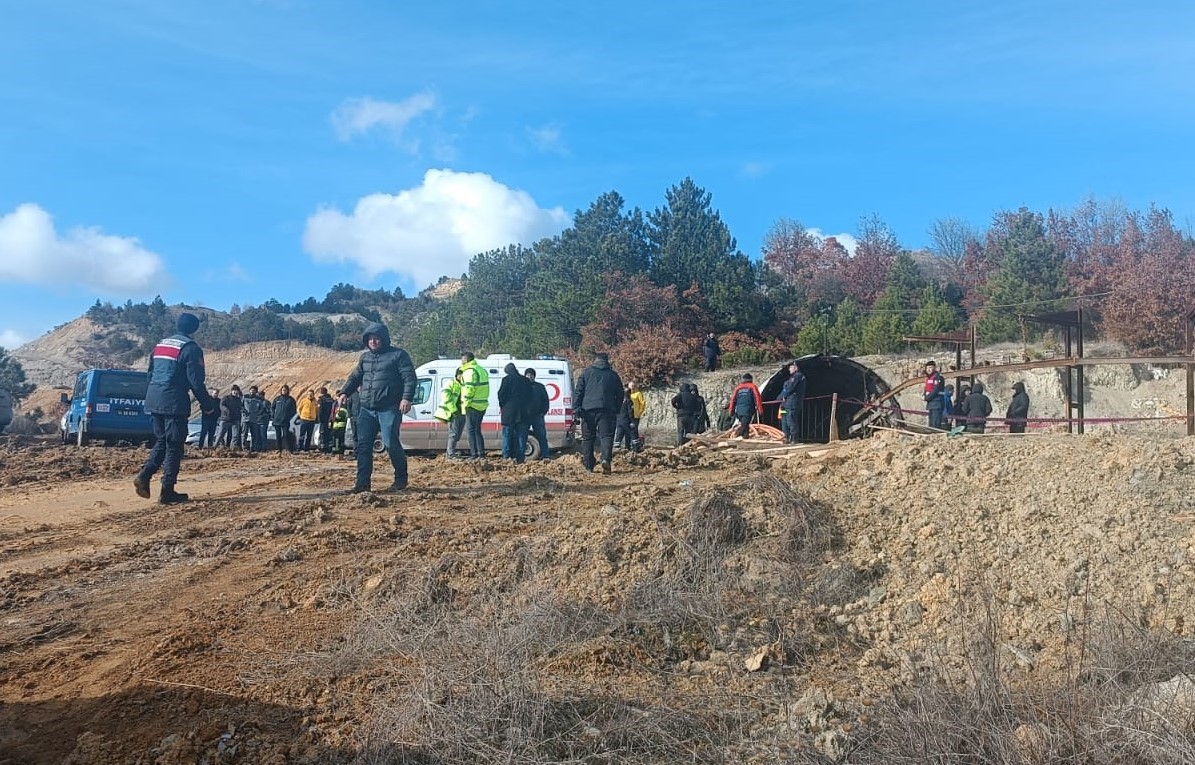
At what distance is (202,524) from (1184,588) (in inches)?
280

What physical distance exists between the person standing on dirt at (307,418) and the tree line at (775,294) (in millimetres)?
12361

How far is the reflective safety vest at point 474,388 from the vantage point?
498 inches

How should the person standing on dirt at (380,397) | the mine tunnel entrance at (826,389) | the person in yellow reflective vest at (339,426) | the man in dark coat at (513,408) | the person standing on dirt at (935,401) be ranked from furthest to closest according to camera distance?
the mine tunnel entrance at (826,389), the person in yellow reflective vest at (339,426), the person standing on dirt at (935,401), the man in dark coat at (513,408), the person standing on dirt at (380,397)

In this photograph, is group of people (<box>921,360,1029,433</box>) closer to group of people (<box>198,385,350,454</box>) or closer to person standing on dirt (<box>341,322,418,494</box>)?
person standing on dirt (<box>341,322,418,494</box>)

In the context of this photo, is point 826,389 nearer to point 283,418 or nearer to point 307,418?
point 307,418

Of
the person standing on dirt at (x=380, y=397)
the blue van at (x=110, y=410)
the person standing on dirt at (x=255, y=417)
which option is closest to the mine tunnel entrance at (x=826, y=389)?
the person standing on dirt at (x=255, y=417)

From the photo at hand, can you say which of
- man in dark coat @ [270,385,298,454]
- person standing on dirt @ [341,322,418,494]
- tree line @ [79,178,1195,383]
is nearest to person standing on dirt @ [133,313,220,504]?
person standing on dirt @ [341,322,418,494]

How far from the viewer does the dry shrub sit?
9.92ft

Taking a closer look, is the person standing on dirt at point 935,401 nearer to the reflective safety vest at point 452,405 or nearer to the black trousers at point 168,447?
the reflective safety vest at point 452,405

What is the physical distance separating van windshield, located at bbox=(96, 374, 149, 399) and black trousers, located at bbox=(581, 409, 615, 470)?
1276 cm

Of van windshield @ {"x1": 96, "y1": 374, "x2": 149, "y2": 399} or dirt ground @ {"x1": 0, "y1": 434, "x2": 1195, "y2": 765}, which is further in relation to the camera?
van windshield @ {"x1": 96, "y1": 374, "x2": 149, "y2": 399}

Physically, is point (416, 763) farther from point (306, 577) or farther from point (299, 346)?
point (299, 346)

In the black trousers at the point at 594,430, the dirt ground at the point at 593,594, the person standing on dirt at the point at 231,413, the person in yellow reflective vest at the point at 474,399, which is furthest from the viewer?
the person standing on dirt at the point at 231,413

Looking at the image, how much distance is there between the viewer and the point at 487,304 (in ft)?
163
